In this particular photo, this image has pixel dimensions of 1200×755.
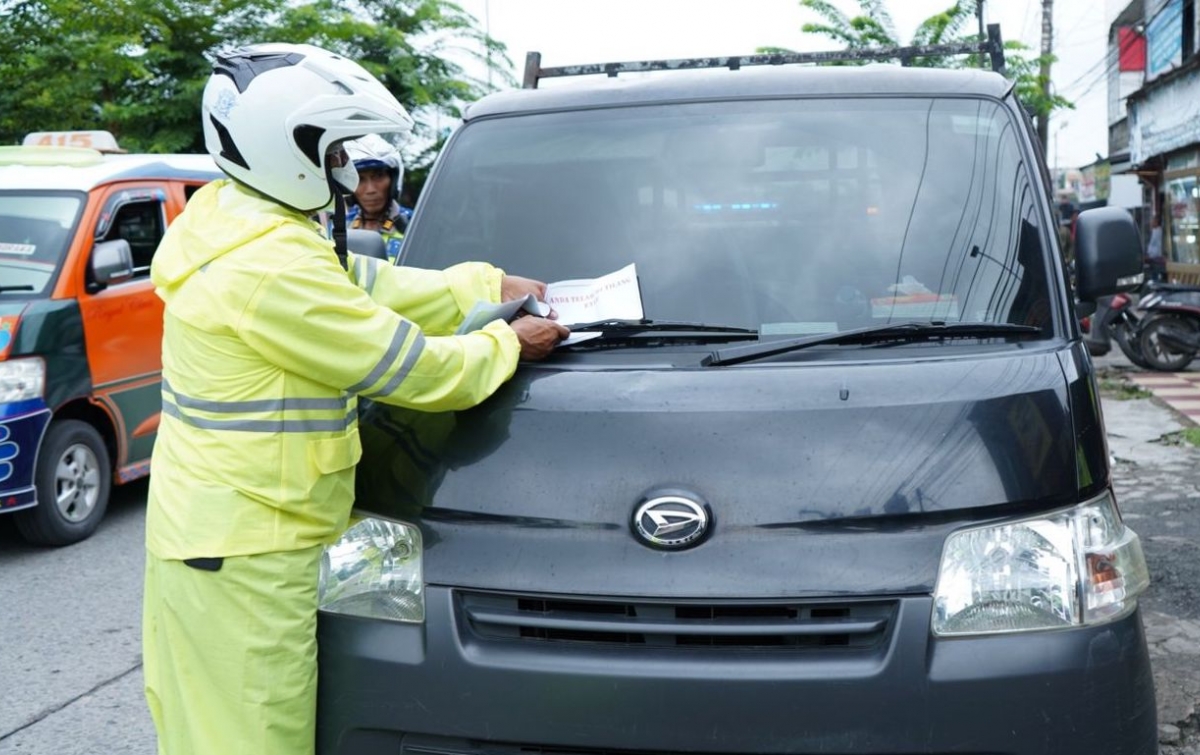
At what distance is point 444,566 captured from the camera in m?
2.53

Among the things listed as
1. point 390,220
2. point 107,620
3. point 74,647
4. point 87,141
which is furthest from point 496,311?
point 87,141

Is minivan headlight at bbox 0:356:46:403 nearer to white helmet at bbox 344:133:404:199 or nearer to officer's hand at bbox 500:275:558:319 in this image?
white helmet at bbox 344:133:404:199

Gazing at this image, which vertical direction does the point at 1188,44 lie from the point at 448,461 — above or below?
above

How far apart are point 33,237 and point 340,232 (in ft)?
15.4

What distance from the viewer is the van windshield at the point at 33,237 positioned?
22.4 ft

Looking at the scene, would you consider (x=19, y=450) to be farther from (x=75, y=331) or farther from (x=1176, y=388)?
(x=1176, y=388)

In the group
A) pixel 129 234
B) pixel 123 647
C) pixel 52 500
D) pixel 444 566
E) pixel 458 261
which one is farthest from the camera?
pixel 129 234

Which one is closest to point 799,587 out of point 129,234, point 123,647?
point 123,647

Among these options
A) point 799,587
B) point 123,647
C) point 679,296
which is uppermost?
point 679,296

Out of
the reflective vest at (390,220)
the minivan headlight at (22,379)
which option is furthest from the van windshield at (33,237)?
the reflective vest at (390,220)

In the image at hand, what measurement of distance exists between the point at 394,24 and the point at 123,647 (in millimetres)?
13993

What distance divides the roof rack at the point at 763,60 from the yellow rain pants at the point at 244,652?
8.00ft

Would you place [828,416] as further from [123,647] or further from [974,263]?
[123,647]

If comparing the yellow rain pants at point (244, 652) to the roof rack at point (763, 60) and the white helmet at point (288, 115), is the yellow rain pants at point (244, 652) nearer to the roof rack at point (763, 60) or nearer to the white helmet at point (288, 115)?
the white helmet at point (288, 115)
